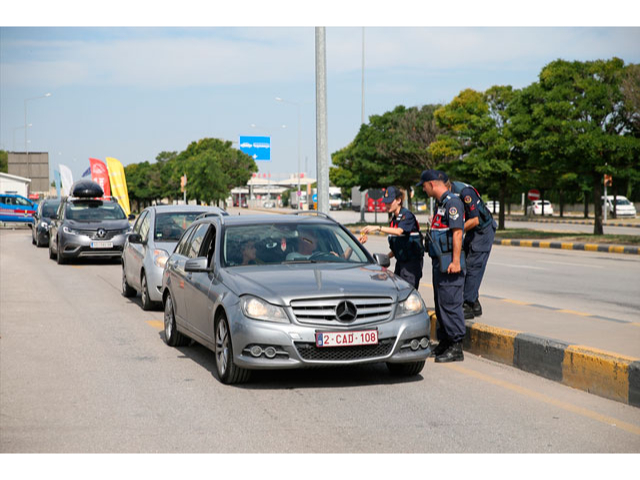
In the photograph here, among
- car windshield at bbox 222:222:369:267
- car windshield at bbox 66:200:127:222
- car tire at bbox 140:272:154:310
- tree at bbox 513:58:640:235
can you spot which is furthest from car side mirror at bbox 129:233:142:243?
tree at bbox 513:58:640:235

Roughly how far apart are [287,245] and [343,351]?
1.61 metres

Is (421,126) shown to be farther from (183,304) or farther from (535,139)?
(183,304)

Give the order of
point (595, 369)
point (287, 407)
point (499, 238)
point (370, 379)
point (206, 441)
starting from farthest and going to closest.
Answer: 1. point (499, 238)
2. point (370, 379)
3. point (595, 369)
4. point (287, 407)
5. point (206, 441)

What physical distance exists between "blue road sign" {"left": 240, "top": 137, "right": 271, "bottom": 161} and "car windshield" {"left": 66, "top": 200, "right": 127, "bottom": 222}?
121 feet

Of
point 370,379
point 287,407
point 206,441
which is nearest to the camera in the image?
point 206,441

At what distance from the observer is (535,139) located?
30938 millimetres

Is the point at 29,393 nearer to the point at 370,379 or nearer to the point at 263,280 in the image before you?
the point at 263,280

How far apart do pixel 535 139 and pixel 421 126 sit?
60.3 ft

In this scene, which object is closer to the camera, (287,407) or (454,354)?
(287,407)

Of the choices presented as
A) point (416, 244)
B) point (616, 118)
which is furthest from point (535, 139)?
point (416, 244)

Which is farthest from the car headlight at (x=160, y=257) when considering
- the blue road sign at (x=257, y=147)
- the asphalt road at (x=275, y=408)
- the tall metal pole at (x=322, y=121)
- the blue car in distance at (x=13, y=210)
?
the blue road sign at (x=257, y=147)

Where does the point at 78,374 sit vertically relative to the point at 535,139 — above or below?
below

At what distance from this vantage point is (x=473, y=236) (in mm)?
8828

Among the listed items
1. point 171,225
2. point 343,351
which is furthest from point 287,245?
point 171,225
